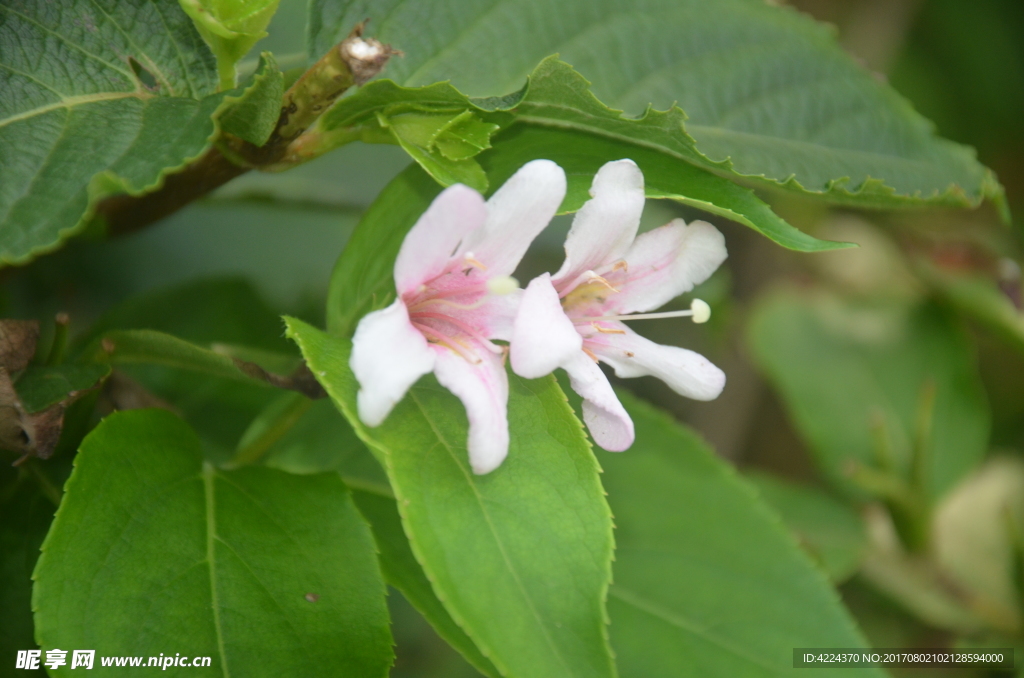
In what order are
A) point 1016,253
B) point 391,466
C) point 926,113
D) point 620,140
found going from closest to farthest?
point 391,466 → point 620,140 → point 1016,253 → point 926,113

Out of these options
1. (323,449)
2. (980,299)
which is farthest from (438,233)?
(980,299)

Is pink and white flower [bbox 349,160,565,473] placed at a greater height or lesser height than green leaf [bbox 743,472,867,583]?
greater

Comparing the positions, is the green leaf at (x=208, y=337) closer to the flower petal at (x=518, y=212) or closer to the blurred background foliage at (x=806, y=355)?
the blurred background foliage at (x=806, y=355)

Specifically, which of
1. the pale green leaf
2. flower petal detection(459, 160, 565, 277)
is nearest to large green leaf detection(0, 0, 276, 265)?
flower petal detection(459, 160, 565, 277)

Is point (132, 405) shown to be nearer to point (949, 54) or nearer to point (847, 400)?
point (847, 400)

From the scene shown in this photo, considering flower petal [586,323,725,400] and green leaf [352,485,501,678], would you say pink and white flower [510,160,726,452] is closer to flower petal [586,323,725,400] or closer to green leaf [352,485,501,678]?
flower petal [586,323,725,400]

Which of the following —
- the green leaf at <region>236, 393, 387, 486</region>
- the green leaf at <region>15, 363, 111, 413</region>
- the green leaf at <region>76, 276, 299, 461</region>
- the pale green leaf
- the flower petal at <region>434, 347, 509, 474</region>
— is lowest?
the green leaf at <region>76, 276, 299, 461</region>

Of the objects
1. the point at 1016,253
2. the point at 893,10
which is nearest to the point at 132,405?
the point at 1016,253
